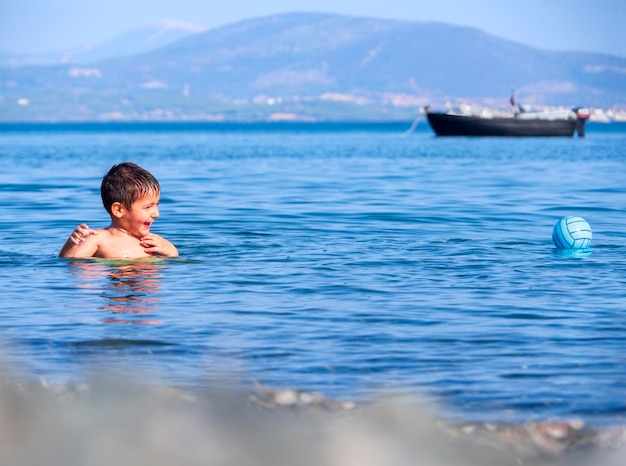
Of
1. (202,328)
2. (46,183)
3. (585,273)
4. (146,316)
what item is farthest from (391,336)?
(46,183)

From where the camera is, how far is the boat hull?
8700 cm

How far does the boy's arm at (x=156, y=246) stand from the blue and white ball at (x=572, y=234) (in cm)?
447

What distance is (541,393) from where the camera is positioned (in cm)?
539

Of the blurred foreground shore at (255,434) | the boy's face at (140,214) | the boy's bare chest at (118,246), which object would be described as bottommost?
the blurred foreground shore at (255,434)

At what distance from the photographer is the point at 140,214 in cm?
Result: 987

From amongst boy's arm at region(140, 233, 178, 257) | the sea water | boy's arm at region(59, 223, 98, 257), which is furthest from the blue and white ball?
boy's arm at region(59, 223, 98, 257)

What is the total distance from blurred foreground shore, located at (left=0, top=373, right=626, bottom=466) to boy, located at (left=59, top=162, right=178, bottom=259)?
462 centimetres

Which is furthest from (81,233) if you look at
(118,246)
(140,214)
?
(140,214)

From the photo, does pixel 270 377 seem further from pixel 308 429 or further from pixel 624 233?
pixel 624 233

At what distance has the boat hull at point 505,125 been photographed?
87000mm

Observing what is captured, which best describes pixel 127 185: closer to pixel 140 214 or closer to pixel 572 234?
pixel 140 214

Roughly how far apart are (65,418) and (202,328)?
2791mm

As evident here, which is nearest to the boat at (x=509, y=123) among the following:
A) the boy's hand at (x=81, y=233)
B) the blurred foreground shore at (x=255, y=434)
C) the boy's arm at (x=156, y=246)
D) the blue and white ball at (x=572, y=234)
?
the blue and white ball at (x=572, y=234)

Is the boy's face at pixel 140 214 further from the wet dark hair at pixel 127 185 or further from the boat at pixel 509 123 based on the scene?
the boat at pixel 509 123
